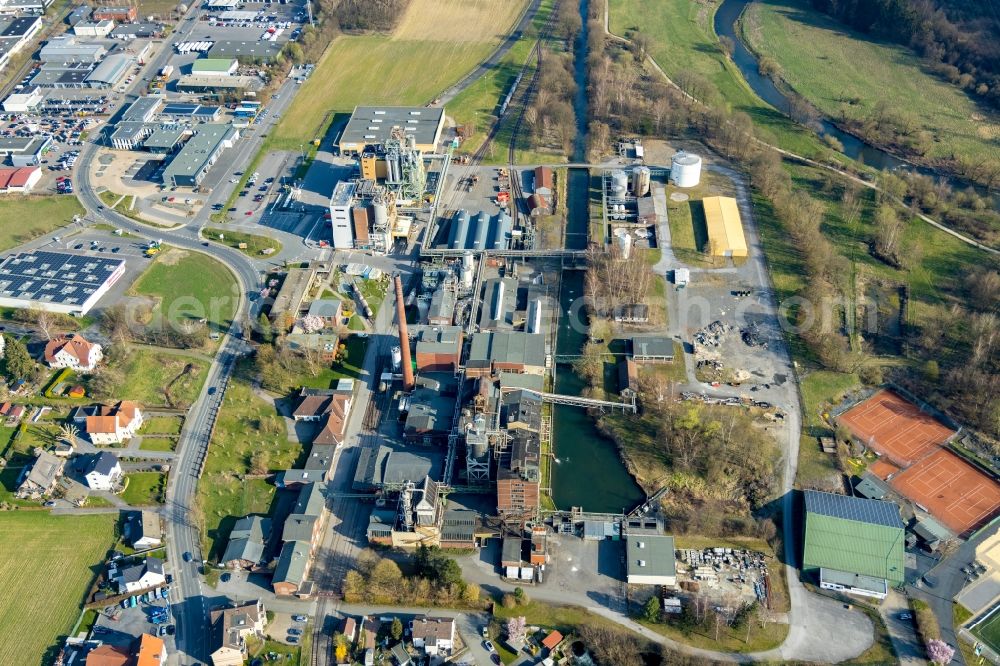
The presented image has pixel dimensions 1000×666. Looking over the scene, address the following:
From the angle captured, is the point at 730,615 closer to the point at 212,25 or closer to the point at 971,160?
the point at 971,160

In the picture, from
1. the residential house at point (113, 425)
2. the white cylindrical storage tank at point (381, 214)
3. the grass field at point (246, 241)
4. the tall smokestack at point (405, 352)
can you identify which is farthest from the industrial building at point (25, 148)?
the tall smokestack at point (405, 352)

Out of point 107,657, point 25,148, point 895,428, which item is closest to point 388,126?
point 25,148

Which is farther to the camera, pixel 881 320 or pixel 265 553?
pixel 881 320

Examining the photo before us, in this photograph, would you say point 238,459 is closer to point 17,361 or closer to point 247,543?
point 247,543

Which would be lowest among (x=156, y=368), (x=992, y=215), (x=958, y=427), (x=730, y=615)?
(x=156, y=368)

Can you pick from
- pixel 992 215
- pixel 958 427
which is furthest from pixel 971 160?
pixel 958 427

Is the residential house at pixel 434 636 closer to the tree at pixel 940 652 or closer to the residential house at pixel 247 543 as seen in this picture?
the residential house at pixel 247 543

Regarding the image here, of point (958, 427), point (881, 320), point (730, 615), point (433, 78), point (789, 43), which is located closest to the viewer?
point (730, 615)
